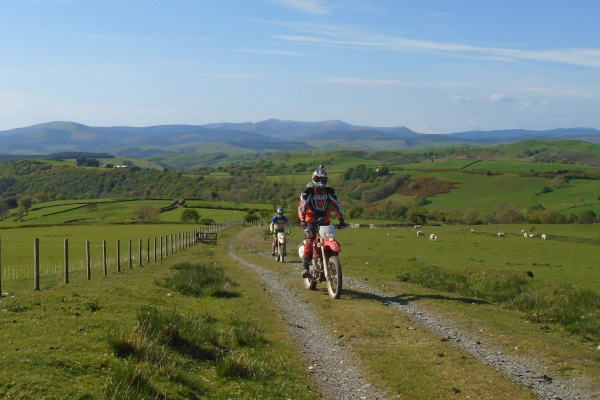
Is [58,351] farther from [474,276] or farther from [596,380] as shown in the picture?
[474,276]

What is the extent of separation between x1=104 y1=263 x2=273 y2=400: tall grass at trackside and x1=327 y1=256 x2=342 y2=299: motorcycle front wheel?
3.34m

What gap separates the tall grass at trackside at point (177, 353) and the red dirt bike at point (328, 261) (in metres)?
3.44

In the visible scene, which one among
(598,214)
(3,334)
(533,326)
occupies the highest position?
(3,334)

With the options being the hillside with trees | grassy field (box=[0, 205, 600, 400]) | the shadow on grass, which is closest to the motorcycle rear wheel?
grassy field (box=[0, 205, 600, 400])

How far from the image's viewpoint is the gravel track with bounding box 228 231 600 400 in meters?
7.43

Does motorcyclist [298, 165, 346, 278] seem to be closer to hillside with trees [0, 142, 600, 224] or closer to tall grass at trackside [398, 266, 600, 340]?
tall grass at trackside [398, 266, 600, 340]

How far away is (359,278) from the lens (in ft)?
60.8

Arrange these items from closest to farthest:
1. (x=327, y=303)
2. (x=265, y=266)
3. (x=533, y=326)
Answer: (x=533, y=326), (x=327, y=303), (x=265, y=266)

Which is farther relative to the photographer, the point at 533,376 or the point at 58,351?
the point at 533,376

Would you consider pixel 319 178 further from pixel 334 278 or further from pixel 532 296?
pixel 532 296

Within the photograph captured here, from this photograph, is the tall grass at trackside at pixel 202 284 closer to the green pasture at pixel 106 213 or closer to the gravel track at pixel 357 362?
the gravel track at pixel 357 362

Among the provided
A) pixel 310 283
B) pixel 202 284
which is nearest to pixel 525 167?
pixel 310 283

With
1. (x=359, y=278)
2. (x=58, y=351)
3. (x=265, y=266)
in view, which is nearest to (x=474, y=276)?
(x=359, y=278)

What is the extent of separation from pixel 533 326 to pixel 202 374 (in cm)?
669
